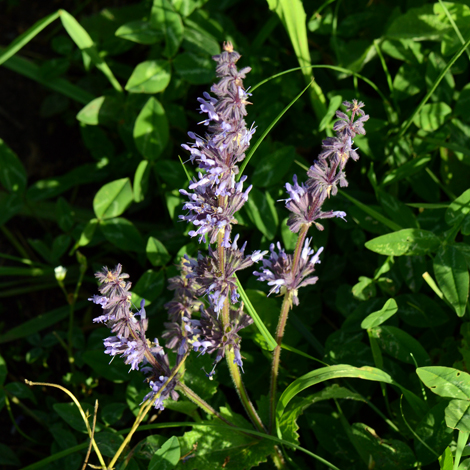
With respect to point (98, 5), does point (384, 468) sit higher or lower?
lower

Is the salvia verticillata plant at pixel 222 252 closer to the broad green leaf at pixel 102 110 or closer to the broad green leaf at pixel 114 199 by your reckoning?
the broad green leaf at pixel 114 199

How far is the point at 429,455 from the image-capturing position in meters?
2.42

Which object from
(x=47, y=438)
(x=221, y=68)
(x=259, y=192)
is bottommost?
(x=47, y=438)

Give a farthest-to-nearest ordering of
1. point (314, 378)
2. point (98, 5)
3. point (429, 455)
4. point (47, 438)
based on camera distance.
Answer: point (98, 5), point (47, 438), point (429, 455), point (314, 378)

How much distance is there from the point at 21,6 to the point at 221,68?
14.2ft

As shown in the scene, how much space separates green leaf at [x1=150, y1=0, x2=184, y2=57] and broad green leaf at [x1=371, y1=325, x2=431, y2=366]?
2240 millimetres

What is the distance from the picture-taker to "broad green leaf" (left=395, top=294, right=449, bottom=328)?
2830mm

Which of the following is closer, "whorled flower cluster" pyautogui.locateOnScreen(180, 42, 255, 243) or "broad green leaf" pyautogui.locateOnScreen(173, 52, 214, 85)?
"whorled flower cluster" pyautogui.locateOnScreen(180, 42, 255, 243)

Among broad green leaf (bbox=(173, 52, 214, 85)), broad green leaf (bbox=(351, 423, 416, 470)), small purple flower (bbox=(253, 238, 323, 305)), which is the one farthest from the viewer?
broad green leaf (bbox=(173, 52, 214, 85))

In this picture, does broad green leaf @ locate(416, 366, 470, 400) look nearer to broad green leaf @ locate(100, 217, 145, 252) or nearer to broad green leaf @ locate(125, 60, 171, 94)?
broad green leaf @ locate(100, 217, 145, 252)

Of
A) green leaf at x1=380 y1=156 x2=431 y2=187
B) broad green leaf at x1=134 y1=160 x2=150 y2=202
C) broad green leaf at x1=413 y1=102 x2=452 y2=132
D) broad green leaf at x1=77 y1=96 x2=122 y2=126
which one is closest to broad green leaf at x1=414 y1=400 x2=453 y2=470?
green leaf at x1=380 y1=156 x2=431 y2=187

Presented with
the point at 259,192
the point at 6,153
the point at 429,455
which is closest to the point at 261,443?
the point at 429,455

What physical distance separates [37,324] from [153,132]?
1.67m

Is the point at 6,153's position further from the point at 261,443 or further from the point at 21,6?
the point at 261,443
